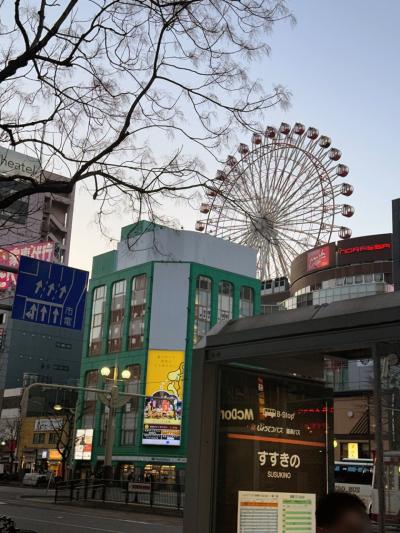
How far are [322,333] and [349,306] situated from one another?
31cm

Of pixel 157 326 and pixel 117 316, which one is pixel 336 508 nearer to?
pixel 157 326

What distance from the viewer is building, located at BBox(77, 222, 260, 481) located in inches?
2172

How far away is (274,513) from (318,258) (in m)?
76.2

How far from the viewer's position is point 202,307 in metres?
59.2

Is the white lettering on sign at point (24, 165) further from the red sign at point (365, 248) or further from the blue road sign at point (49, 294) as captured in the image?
the red sign at point (365, 248)

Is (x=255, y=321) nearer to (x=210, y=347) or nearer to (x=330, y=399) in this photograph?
(x=210, y=347)

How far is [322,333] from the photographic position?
17.1 feet

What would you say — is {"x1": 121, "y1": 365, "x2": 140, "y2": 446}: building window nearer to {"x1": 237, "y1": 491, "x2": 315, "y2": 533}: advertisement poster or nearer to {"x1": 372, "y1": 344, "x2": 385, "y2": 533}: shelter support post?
{"x1": 237, "y1": 491, "x2": 315, "y2": 533}: advertisement poster

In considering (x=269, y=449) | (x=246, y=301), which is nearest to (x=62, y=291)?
(x=269, y=449)

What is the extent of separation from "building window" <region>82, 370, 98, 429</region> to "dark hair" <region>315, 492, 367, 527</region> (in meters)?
59.9

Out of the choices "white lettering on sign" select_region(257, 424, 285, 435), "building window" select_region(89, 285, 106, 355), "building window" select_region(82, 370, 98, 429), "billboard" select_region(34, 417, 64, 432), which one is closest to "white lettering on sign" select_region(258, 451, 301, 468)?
"white lettering on sign" select_region(257, 424, 285, 435)

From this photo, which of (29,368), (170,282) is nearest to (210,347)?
(170,282)

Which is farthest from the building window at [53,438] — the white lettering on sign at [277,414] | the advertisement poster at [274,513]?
the advertisement poster at [274,513]

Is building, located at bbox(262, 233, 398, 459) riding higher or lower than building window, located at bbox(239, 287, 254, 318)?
higher
